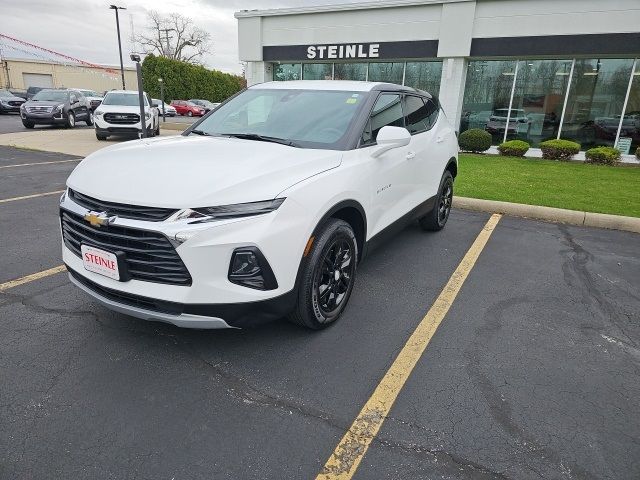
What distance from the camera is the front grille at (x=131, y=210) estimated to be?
2.41 m

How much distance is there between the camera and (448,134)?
18.3ft

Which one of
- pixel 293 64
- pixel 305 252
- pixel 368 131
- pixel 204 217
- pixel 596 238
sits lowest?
pixel 596 238

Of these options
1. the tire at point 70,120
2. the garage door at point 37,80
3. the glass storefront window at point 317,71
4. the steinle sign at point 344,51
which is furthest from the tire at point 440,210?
the garage door at point 37,80

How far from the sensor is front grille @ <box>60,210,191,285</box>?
241 cm

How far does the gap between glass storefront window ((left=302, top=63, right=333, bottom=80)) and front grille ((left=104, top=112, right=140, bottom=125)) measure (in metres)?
7.24

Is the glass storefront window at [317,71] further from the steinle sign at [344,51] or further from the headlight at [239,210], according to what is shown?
the headlight at [239,210]

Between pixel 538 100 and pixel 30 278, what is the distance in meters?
15.0

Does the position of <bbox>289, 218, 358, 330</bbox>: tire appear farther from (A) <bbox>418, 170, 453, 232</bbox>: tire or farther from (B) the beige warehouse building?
(B) the beige warehouse building

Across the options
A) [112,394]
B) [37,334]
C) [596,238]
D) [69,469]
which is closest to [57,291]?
[37,334]

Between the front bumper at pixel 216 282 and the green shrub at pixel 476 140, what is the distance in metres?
11.8

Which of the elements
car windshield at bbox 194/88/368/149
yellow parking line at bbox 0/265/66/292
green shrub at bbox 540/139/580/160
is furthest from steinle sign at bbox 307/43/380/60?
yellow parking line at bbox 0/265/66/292

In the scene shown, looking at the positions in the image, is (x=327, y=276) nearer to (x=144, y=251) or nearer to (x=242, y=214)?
(x=242, y=214)

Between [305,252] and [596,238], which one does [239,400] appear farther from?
→ [596,238]

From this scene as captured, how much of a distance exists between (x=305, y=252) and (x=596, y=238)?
4.77 metres
